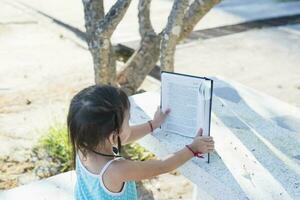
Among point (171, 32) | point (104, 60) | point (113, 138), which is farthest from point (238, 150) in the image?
point (104, 60)

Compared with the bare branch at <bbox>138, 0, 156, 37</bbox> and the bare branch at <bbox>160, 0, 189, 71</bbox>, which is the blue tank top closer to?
the bare branch at <bbox>160, 0, 189, 71</bbox>

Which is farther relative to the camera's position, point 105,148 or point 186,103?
point 186,103

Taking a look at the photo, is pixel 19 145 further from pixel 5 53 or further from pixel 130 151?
pixel 5 53

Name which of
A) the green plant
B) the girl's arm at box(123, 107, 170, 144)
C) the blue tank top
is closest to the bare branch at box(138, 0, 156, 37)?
the green plant

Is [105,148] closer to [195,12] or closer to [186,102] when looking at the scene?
[186,102]

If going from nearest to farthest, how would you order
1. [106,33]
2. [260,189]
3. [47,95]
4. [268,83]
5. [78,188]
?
[260,189], [78,188], [106,33], [47,95], [268,83]

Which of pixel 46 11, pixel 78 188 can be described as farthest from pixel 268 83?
pixel 46 11

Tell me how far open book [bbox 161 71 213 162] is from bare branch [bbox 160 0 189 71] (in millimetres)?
902

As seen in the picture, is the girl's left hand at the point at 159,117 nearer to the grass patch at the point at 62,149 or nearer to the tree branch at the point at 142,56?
the grass patch at the point at 62,149

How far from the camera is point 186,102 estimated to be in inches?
84.4

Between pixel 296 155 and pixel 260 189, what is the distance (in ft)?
1.24

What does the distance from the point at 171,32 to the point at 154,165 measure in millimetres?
1341

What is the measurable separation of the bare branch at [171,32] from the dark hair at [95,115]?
4.29 feet

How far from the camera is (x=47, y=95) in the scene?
4637 mm
